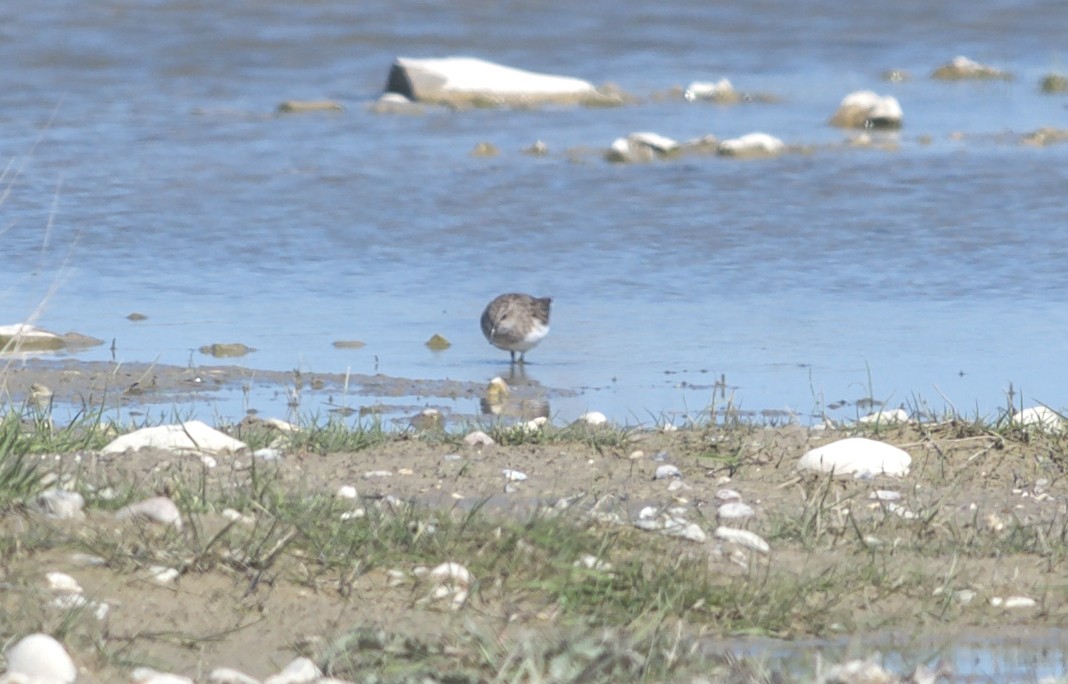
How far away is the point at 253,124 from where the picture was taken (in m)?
13.8

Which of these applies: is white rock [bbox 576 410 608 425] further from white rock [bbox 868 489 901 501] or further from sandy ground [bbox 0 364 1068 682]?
white rock [bbox 868 489 901 501]

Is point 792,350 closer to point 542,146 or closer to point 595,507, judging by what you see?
point 595,507

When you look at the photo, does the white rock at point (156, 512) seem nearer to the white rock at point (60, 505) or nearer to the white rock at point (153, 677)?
the white rock at point (60, 505)

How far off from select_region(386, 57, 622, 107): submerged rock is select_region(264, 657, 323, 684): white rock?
444 inches

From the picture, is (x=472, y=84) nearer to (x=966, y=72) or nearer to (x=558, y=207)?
(x=558, y=207)

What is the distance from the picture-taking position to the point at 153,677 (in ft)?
12.2

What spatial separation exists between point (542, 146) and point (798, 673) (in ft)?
30.0

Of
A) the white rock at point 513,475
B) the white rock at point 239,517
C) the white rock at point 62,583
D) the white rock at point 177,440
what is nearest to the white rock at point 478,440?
the white rock at point 513,475

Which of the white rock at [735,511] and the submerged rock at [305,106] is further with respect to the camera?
the submerged rock at [305,106]

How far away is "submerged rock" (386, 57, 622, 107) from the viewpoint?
14953 millimetres

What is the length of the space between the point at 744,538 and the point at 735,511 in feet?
0.93

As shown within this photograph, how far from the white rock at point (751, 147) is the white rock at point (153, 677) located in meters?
9.20

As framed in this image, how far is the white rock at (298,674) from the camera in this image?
372 centimetres

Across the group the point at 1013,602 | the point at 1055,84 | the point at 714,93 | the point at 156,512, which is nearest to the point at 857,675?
the point at 1013,602
